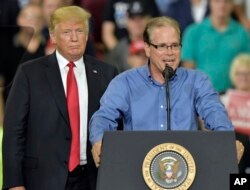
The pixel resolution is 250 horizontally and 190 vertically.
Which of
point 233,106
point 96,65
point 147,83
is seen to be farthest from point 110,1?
point 147,83

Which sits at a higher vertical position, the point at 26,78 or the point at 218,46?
the point at 218,46

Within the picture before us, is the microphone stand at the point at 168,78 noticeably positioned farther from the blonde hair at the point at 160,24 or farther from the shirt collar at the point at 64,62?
the shirt collar at the point at 64,62

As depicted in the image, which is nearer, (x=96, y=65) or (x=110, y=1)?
(x=96, y=65)

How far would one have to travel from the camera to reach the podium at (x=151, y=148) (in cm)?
488

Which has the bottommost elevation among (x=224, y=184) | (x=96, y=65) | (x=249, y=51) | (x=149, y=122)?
(x=224, y=184)

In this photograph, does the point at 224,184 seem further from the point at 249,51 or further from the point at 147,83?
the point at 249,51

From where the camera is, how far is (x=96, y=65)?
20.7 feet

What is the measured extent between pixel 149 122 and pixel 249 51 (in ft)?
15.1

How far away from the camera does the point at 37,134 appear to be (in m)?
6.09

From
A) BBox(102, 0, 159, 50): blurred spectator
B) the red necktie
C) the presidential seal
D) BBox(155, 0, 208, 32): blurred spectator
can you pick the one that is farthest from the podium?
BBox(155, 0, 208, 32): blurred spectator

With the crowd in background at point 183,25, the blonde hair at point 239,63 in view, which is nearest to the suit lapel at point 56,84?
the crowd in background at point 183,25

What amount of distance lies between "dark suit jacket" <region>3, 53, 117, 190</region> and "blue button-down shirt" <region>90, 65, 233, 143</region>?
651 millimetres

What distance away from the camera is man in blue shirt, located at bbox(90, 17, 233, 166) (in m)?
5.38

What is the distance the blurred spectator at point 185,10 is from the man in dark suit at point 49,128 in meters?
4.21
